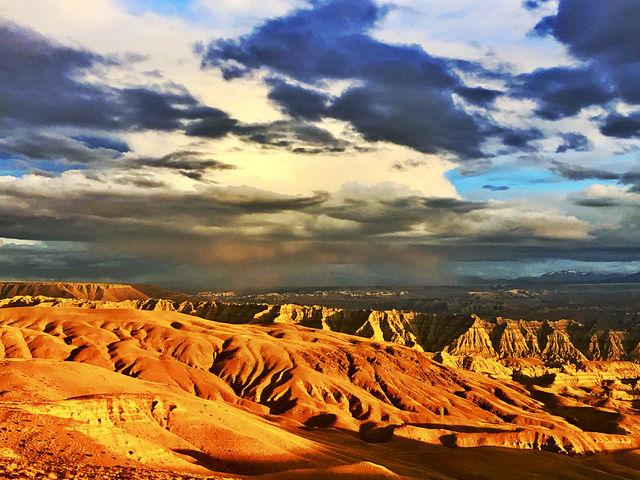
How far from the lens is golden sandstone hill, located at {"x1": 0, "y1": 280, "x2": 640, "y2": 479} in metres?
50.2

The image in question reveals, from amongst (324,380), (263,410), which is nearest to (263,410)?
(263,410)

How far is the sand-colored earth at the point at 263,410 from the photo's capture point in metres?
50.1

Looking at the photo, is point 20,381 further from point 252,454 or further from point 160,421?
point 252,454

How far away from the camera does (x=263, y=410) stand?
122 metres

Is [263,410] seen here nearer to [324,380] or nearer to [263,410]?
[263,410]

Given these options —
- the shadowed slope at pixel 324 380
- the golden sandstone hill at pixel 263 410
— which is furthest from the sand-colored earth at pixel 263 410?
the shadowed slope at pixel 324 380

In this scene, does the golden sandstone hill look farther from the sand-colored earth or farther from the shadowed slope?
the shadowed slope

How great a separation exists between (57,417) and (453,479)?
46271mm

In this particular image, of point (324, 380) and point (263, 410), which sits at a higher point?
point (324, 380)

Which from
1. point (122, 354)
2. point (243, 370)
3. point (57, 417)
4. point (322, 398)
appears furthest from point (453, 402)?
point (57, 417)

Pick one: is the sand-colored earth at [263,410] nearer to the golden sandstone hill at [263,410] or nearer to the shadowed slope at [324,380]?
the golden sandstone hill at [263,410]

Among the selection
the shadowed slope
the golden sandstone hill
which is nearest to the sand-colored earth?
the golden sandstone hill

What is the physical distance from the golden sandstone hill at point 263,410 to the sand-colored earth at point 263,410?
0.28 m

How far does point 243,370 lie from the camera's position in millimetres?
143500
